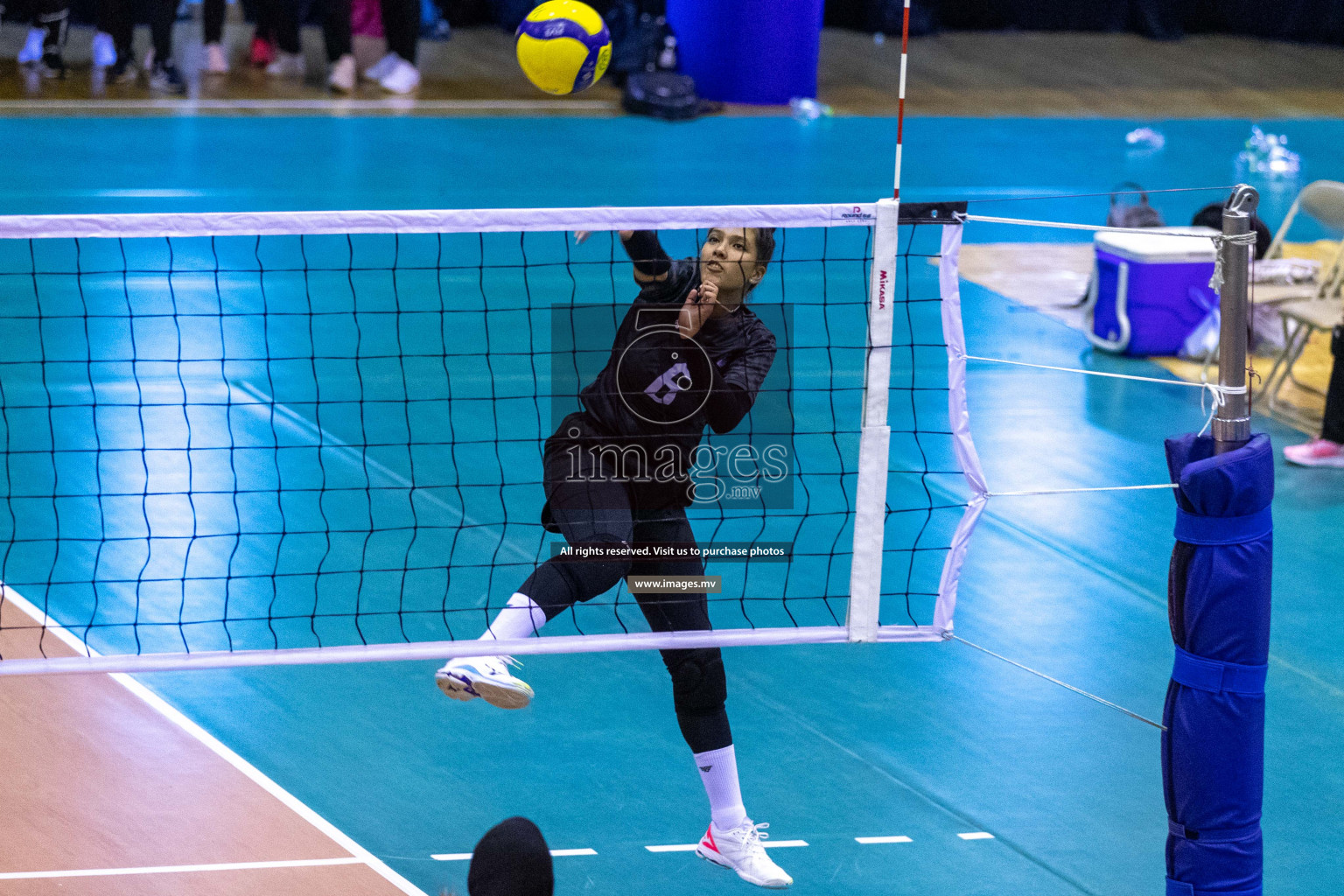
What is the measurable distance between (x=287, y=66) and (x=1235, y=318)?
12553 millimetres

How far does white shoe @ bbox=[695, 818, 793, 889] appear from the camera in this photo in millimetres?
4059

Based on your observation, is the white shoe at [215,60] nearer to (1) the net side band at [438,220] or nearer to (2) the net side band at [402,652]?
(1) the net side band at [438,220]

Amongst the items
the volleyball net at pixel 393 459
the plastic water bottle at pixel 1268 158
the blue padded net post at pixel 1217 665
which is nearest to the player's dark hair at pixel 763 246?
the volleyball net at pixel 393 459

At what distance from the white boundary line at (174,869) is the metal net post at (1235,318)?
261cm

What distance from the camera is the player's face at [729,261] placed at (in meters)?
3.94

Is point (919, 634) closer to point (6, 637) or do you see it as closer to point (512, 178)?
point (6, 637)

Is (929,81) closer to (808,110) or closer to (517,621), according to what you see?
(808,110)

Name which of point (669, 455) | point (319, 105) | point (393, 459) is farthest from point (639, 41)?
point (669, 455)

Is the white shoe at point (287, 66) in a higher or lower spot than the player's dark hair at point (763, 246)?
higher

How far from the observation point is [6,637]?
204 inches

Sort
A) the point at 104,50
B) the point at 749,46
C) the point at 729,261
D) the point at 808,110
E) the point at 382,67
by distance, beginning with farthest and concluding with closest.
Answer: the point at 382,67 < the point at 749,46 < the point at 808,110 < the point at 104,50 < the point at 729,261

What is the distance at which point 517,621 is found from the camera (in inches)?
149

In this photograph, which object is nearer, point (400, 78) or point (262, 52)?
point (400, 78)

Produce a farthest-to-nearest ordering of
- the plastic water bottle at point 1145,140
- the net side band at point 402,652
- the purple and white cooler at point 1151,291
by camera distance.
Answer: the plastic water bottle at point 1145,140, the purple and white cooler at point 1151,291, the net side band at point 402,652
